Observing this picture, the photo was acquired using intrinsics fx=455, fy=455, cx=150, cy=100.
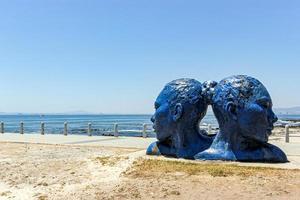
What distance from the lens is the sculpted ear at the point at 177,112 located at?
13.5m

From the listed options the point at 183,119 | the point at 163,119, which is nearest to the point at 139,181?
the point at 183,119

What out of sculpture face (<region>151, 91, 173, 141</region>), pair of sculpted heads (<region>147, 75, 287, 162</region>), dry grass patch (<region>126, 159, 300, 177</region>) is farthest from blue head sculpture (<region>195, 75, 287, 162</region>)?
sculpture face (<region>151, 91, 173, 141</region>)

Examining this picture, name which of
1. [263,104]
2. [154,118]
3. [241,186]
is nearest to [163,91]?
[154,118]

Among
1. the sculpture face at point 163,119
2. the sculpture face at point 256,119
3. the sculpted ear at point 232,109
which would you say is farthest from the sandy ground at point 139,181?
the sculpted ear at point 232,109

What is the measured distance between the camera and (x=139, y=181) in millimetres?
9992

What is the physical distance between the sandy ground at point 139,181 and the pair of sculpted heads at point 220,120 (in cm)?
124

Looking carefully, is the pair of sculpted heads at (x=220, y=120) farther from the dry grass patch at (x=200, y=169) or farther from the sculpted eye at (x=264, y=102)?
the dry grass patch at (x=200, y=169)

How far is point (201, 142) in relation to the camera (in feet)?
44.9

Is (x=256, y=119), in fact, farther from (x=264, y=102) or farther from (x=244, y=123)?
(x=264, y=102)

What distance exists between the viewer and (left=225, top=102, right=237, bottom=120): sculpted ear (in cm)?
1269

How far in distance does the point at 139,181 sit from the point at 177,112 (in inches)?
158

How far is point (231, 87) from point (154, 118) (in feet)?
9.07

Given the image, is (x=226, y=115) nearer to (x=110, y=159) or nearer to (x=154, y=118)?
(x=154, y=118)

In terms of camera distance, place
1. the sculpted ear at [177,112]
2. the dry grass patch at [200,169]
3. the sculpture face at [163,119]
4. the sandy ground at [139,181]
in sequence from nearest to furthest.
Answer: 1. the sandy ground at [139,181]
2. the dry grass patch at [200,169]
3. the sculpted ear at [177,112]
4. the sculpture face at [163,119]
